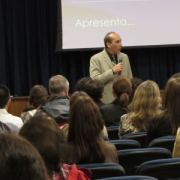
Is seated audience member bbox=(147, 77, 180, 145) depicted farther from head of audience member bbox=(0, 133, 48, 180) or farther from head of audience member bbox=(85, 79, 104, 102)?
head of audience member bbox=(0, 133, 48, 180)

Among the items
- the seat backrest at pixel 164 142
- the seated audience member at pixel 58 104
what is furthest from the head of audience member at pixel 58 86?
the seat backrest at pixel 164 142

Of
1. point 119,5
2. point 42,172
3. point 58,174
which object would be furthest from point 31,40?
point 42,172

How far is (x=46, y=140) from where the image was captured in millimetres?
1643

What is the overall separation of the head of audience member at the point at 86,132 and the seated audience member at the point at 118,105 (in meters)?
1.48

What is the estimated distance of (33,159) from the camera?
873 mm

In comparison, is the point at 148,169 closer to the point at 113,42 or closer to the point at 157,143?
the point at 157,143

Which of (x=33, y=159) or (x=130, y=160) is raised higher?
(x=33, y=159)

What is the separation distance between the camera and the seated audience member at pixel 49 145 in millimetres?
1611

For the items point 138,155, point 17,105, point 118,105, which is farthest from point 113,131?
point 17,105

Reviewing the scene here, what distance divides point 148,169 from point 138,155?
0.32 meters

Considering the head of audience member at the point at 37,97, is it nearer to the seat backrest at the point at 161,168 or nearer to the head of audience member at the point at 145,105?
the head of audience member at the point at 145,105

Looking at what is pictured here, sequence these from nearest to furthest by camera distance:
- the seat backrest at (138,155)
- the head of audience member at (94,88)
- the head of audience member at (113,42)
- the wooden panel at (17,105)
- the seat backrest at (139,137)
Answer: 1. the seat backrest at (138,155)
2. the seat backrest at (139,137)
3. the head of audience member at (94,88)
4. the head of audience member at (113,42)
5. the wooden panel at (17,105)

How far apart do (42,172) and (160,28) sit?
21.0 feet

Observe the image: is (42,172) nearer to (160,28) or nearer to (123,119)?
(123,119)
